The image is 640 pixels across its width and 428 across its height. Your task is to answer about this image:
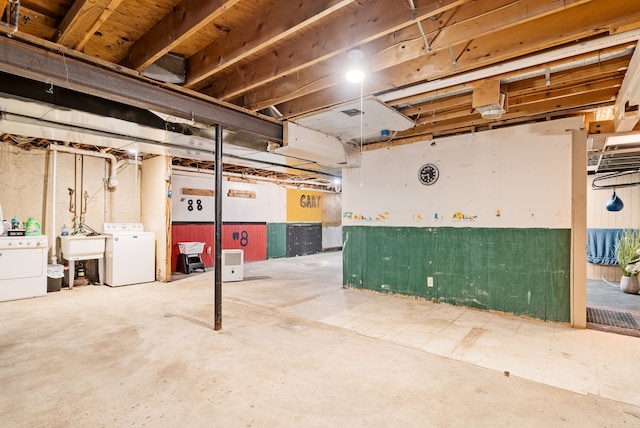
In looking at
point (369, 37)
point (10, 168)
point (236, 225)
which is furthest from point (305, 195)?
point (369, 37)

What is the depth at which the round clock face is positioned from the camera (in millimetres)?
4445

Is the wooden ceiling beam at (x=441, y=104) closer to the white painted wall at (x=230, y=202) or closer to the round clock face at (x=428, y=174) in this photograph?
the round clock face at (x=428, y=174)

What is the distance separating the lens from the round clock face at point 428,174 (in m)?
4.45

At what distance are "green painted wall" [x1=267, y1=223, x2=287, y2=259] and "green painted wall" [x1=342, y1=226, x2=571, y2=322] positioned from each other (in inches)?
172

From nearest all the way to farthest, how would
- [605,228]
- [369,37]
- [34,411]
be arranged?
[34,411], [369,37], [605,228]

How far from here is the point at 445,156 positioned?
4.38m

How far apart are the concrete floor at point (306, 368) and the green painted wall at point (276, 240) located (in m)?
5.09

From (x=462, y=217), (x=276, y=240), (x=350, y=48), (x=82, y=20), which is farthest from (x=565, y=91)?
(x=276, y=240)

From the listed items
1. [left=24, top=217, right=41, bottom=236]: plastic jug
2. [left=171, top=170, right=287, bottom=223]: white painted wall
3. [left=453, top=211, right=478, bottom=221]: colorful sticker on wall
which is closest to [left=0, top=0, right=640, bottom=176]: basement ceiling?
[left=453, top=211, right=478, bottom=221]: colorful sticker on wall

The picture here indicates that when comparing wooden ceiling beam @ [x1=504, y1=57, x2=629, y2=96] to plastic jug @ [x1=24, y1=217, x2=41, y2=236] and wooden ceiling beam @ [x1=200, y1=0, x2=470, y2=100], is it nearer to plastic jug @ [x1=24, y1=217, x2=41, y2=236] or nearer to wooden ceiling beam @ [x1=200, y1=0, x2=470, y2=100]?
wooden ceiling beam @ [x1=200, y1=0, x2=470, y2=100]

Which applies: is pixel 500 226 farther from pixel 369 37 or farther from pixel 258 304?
pixel 258 304

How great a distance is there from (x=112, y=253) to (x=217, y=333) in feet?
10.7

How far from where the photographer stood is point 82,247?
5.16 m

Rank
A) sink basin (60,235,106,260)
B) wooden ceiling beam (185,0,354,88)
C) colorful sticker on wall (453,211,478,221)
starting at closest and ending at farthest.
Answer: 1. wooden ceiling beam (185,0,354,88)
2. colorful sticker on wall (453,211,478,221)
3. sink basin (60,235,106,260)
